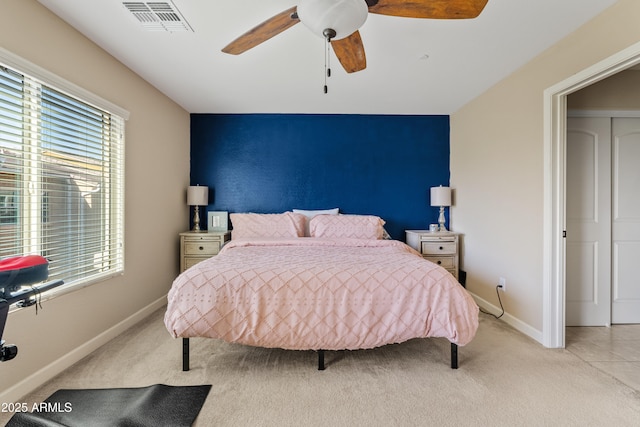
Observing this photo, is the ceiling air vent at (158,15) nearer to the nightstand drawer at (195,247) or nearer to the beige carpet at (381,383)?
the nightstand drawer at (195,247)

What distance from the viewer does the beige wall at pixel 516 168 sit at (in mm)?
1919

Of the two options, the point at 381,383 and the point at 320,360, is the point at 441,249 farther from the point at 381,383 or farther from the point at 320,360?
the point at 320,360

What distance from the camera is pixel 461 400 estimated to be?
161 centimetres

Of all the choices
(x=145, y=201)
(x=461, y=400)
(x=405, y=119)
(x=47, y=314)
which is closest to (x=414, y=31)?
(x=405, y=119)

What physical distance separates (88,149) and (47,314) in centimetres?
122

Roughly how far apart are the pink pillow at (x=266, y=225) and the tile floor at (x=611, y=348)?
2722 mm

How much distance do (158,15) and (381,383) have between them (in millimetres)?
2790

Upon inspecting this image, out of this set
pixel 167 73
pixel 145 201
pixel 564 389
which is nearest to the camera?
pixel 564 389

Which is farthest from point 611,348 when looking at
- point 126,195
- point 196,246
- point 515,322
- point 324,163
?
point 126,195

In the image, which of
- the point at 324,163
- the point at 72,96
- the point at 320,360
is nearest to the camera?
the point at 320,360

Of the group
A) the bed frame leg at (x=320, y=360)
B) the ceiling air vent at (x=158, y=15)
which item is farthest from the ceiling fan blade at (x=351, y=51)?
the bed frame leg at (x=320, y=360)

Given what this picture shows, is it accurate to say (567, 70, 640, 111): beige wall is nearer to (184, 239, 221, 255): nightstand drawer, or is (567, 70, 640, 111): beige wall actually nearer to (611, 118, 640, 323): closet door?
(611, 118, 640, 323): closet door

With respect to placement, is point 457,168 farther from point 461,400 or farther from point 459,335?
point 461,400

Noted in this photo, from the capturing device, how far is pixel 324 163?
387 cm
